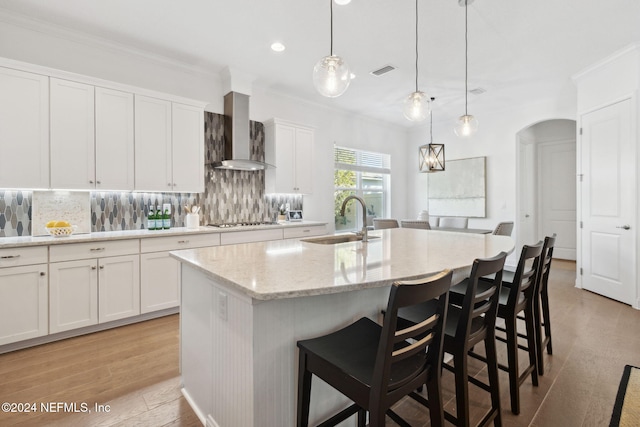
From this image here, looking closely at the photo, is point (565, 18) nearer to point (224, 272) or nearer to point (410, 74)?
point (410, 74)

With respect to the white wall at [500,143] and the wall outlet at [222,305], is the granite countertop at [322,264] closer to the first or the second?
the wall outlet at [222,305]

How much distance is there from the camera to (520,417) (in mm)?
1792

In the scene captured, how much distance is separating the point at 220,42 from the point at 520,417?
4.21 meters

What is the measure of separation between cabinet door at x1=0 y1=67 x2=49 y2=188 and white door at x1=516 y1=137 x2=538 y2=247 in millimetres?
7098

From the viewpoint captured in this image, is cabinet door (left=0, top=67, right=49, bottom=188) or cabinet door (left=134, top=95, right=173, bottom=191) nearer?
cabinet door (left=0, top=67, right=49, bottom=188)

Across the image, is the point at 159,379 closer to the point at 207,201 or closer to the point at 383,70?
the point at 207,201

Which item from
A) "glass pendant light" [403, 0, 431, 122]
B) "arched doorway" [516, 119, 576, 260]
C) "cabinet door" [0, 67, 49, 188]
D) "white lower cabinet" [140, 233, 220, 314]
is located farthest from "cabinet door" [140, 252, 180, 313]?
"arched doorway" [516, 119, 576, 260]

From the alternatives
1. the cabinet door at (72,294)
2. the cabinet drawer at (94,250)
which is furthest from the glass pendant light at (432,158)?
the cabinet door at (72,294)

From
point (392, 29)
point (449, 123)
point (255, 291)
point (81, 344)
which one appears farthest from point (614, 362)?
point (449, 123)

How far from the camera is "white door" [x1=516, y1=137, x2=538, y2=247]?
6121 millimetres

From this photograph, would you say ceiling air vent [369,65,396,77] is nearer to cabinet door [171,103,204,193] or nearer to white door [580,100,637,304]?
cabinet door [171,103,204,193]

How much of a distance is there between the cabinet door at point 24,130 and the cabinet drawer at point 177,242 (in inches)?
40.5

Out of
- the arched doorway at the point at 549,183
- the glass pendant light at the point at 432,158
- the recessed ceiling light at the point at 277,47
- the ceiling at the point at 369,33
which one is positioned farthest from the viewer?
the arched doorway at the point at 549,183

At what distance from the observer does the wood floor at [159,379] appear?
1.79 m
